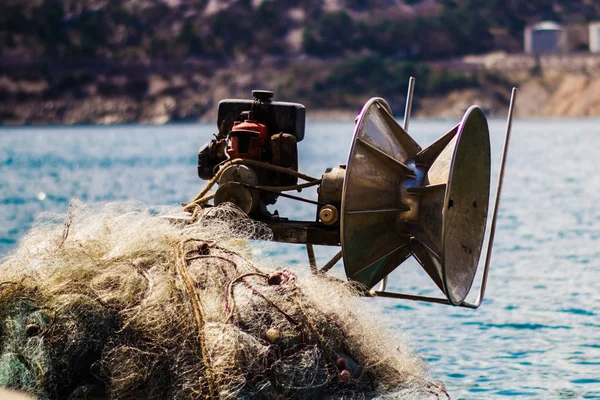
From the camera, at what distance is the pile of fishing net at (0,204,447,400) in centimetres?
834

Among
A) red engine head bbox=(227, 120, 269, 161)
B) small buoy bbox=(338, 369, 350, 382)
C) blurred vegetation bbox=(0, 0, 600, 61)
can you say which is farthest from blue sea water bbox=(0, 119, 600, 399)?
blurred vegetation bbox=(0, 0, 600, 61)

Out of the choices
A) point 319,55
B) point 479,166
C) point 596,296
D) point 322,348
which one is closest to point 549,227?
point 596,296

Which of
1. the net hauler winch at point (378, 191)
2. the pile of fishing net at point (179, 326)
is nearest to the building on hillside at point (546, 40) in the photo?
the net hauler winch at point (378, 191)

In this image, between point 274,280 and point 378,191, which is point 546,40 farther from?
point 274,280

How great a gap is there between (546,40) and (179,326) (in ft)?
516

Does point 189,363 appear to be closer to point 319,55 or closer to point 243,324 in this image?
point 243,324

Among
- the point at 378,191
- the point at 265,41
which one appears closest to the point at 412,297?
the point at 378,191

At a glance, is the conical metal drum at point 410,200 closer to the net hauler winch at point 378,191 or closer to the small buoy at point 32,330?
the net hauler winch at point 378,191

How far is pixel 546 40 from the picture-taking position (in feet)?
527

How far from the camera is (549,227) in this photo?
31453 millimetres

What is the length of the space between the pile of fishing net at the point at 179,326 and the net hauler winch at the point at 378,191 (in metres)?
0.67

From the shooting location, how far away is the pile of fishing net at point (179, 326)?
27.3ft

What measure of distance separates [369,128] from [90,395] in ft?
10.4

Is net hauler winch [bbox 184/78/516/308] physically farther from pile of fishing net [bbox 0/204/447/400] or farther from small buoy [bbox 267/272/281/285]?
small buoy [bbox 267/272/281/285]
